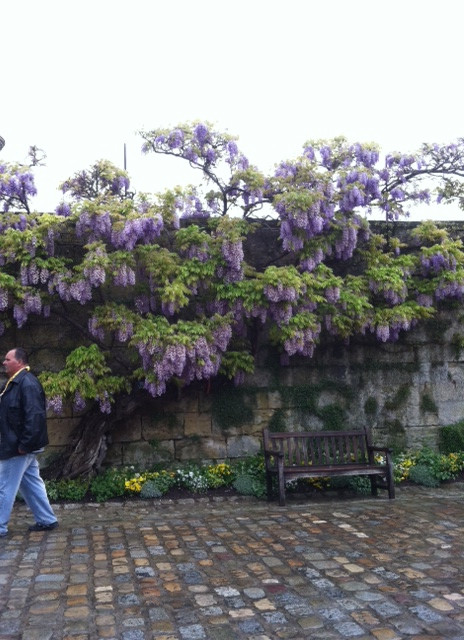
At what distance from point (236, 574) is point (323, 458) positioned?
3.48 metres

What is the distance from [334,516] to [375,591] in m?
2.20

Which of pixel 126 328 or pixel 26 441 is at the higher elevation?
pixel 126 328

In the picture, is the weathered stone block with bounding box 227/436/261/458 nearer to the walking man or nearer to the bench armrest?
the bench armrest

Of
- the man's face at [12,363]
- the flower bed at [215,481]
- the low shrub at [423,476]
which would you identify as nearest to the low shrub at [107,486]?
the flower bed at [215,481]

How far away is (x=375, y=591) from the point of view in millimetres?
3951

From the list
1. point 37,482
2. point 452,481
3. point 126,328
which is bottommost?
point 452,481

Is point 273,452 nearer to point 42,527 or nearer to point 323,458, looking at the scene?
point 323,458

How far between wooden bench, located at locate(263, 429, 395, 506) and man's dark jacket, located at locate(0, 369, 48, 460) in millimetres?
2559

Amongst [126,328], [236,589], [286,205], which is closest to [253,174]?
[286,205]

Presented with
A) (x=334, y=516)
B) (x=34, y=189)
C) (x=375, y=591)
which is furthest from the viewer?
(x=34, y=189)

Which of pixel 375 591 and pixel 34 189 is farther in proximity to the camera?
pixel 34 189

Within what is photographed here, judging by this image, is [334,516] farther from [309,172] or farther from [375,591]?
[309,172]

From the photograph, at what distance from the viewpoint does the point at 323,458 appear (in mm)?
7648

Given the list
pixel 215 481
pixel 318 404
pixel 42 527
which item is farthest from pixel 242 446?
pixel 42 527
